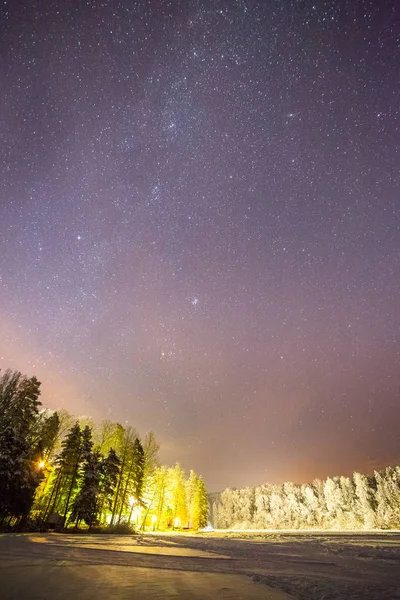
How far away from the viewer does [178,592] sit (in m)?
4.54

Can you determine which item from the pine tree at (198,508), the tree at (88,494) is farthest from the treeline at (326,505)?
the tree at (88,494)

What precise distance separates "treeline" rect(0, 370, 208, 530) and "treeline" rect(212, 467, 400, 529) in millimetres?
64095

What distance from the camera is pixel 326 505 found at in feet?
339

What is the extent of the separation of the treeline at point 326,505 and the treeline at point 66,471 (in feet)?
210

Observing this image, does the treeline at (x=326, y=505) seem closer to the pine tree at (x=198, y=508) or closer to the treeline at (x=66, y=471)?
the pine tree at (x=198, y=508)

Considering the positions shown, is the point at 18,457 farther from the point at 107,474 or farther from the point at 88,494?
the point at 107,474

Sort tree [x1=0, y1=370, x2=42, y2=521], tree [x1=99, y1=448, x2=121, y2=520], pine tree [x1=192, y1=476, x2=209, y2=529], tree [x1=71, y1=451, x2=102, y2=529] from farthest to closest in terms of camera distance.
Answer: pine tree [x1=192, y1=476, x2=209, y2=529] → tree [x1=99, y1=448, x2=121, y2=520] → tree [x1=71, y1=451, x2=102, y2=529] → tree [x1=0, y1=370, x2=42, y2=521]

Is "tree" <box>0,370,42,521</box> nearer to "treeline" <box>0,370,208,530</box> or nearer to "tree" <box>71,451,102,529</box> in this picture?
"treeline" <box>0,370,208,530</box>

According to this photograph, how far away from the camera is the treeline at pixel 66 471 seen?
2442 cm

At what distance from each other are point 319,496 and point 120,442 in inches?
3962

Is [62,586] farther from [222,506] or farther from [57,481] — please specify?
[222,506]

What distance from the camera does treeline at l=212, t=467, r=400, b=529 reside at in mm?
84375

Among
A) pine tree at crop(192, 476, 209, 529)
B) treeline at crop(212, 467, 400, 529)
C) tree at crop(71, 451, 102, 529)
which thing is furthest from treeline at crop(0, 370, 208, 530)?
treeline at crop(212, 467, 400, 529)

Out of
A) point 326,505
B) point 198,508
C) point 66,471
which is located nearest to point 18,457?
point 66,471
